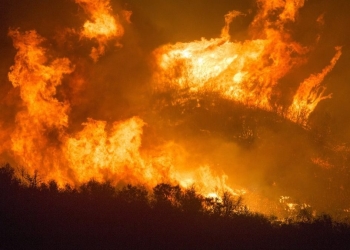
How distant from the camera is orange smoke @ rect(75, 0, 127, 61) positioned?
1800 cm

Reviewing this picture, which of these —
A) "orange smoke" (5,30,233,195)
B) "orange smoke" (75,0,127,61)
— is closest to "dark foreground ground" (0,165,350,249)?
"orange smoke" (5,30,233,195)

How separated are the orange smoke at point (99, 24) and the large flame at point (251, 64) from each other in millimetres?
2796

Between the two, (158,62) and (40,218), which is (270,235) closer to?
(40,218)

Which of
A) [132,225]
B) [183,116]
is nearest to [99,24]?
[183,116]

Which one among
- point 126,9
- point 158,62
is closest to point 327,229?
point 158,62

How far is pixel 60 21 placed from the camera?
59.2ft

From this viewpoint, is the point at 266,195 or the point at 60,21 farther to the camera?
the point at 60,21

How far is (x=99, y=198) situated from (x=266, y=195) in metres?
8.52

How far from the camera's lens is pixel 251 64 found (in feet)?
65.0

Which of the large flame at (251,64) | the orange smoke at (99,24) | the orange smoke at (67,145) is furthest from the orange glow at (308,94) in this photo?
the orange smoke at (99,24)

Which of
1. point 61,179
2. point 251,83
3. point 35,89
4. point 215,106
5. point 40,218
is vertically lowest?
point 40,218

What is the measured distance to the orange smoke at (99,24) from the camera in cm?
1800

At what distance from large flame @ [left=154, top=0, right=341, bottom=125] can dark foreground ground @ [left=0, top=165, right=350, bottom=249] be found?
10.3m

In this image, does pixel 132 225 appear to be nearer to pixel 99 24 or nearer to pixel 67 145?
pixel 67 145
